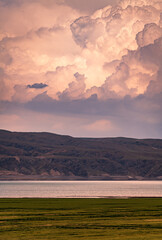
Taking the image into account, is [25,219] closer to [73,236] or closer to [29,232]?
[29,232]

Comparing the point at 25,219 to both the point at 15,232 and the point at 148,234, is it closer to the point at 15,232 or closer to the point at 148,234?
the point at 15,232

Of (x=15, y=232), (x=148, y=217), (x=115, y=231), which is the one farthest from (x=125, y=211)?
(x=15, y=232)

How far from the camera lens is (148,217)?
209 feet

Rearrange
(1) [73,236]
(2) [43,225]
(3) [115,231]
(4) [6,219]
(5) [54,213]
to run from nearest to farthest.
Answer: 1. (1) [73,236]
2. (3) [115,231]
3. (2) [43,225]
4. (4) [6,219]
5. (5) [54,213]

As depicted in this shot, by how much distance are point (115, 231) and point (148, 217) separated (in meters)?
15.0

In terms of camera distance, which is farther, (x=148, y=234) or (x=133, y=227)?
(x=133, y=227)

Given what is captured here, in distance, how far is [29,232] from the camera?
48844 millimetres

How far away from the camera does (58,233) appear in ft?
158

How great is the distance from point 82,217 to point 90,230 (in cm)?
1328

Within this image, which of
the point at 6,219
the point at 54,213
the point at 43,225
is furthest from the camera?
the point at 54,213

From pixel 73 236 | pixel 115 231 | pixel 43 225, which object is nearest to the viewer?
pixel 73 236

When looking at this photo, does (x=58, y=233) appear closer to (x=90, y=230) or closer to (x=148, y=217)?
(x=90, y=230)

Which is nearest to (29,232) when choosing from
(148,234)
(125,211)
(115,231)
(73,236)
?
(73,236)

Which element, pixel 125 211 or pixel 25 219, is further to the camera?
pixel 125 211
